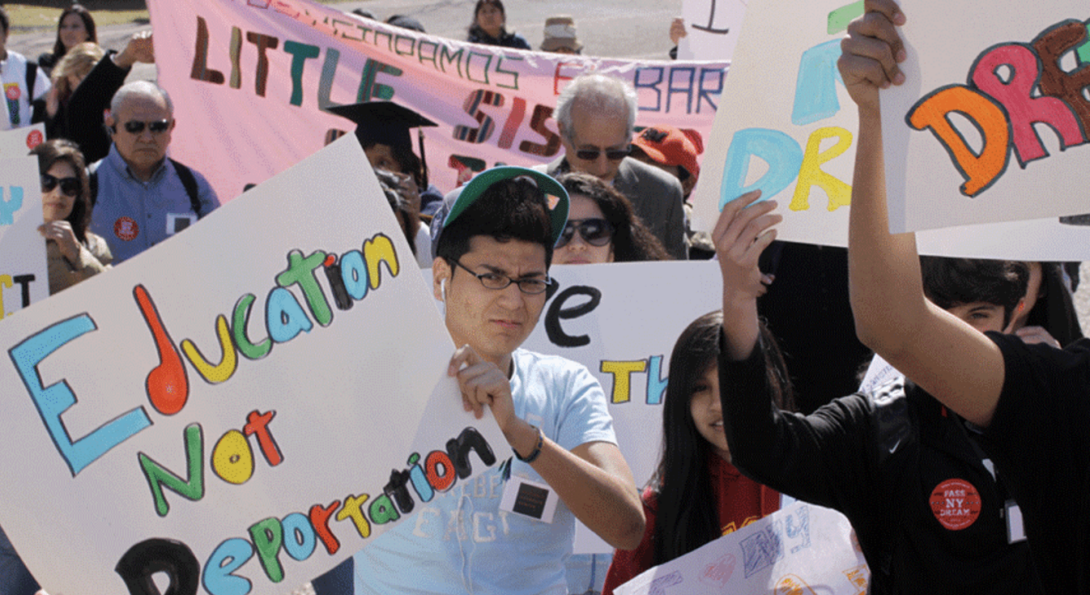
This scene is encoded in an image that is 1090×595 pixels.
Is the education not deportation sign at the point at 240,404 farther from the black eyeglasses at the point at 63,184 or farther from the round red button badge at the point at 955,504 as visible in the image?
the black eyeglasses at the point at 63,184

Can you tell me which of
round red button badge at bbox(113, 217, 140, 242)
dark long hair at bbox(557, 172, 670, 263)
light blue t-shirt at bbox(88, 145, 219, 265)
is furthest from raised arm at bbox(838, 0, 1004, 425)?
round red button badge at bbox(113, 217, 140, 242)

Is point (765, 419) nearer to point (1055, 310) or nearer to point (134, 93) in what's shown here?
point (1055, 310)

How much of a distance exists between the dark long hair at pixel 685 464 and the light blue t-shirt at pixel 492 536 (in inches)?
13.3

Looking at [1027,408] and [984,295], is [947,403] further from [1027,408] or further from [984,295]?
[984,295]

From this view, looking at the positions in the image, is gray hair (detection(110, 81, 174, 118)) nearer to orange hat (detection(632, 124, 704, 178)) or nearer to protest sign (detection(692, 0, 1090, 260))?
orange hat (detection(632, 124, 704, 178))

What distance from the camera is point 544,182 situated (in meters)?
2.11

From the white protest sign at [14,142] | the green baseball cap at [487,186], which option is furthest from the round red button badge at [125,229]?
the green baseball cap at [487,186]

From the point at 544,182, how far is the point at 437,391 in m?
0.46

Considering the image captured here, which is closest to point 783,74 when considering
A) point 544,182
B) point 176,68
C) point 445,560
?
point 544,182

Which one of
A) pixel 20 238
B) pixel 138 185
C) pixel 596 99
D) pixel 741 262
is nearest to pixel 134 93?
pixel 138 185

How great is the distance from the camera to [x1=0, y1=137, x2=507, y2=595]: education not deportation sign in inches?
68.4

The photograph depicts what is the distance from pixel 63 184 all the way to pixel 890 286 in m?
3.16

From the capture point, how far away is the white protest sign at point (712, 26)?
6.05 m

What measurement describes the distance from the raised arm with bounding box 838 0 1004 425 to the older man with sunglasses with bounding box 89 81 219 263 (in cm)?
331
